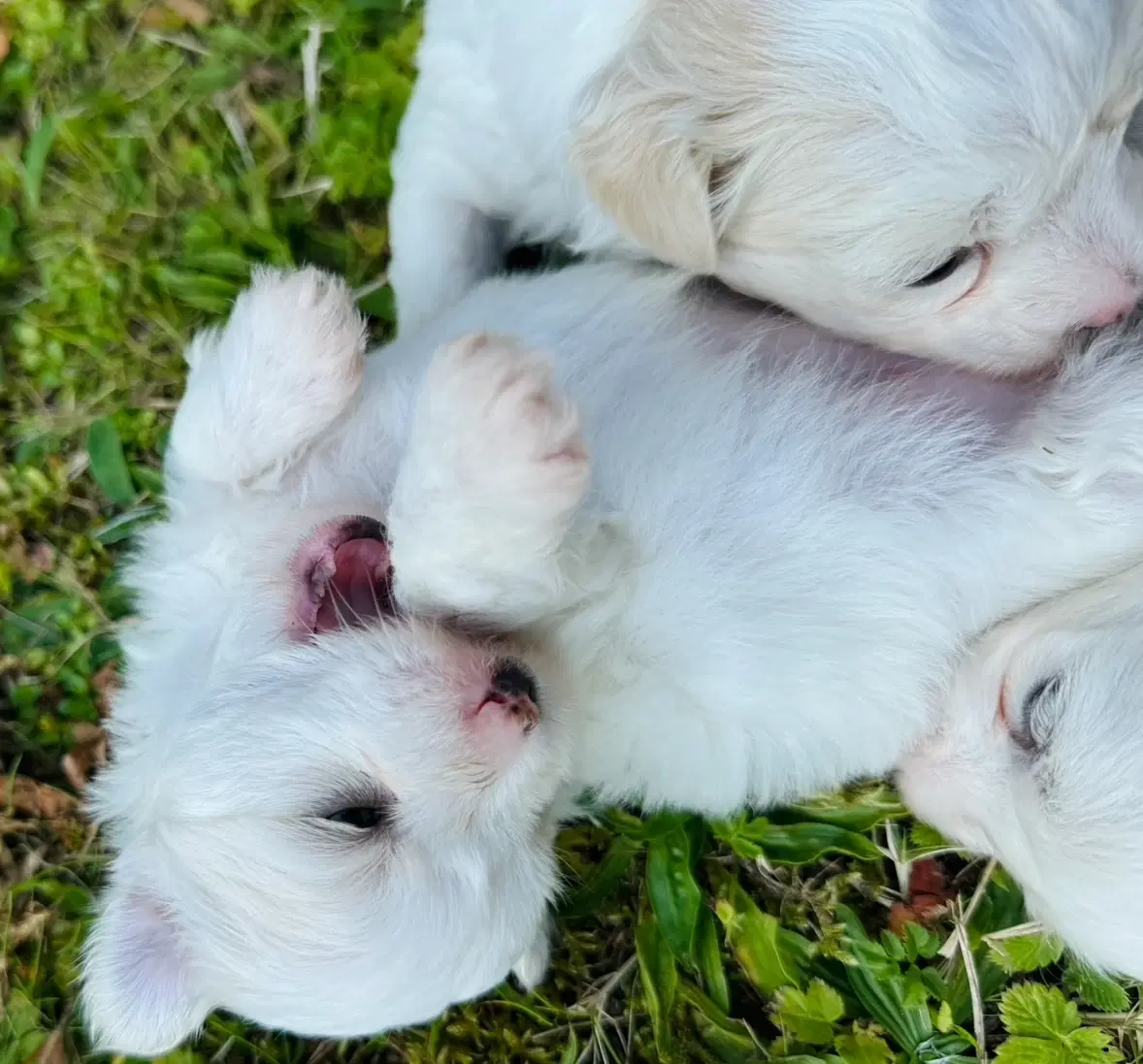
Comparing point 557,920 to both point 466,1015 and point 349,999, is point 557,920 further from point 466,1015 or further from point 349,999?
point 349,999

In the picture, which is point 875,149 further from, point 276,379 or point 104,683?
point 104,683

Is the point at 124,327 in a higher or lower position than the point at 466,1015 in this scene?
higher

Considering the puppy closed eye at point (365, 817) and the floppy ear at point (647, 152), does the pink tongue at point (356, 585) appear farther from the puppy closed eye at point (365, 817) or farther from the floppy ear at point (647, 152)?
the floppy ear at point (647, 152)

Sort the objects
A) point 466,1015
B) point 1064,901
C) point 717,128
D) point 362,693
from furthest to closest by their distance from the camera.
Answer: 1. point 466,1015
2. point 1064,901
3. point 717,128
4. point 362,693

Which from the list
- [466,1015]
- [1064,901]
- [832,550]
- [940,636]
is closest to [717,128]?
[832,550]

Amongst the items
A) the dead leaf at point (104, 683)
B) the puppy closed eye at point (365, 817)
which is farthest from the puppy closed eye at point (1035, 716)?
the dead leaf at point (104, 683)

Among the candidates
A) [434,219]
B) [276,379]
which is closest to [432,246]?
[434,219]
